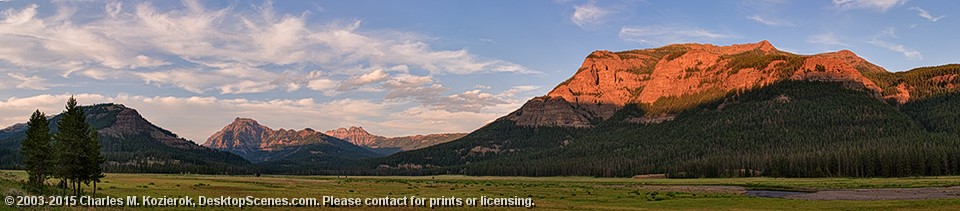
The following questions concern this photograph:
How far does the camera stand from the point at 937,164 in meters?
155

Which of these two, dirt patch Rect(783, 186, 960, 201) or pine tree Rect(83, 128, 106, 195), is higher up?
pine tree Rect(83, 128, 106, 195)

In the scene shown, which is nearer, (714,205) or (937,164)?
(714,205)

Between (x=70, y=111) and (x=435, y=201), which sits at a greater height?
(x=70, y=111)

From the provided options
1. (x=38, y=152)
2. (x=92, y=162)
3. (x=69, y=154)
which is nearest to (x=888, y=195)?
(x=92, y=162)

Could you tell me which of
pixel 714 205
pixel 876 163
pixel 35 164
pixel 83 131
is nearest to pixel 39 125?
pixel 35 164

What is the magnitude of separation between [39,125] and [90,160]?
1800 cm

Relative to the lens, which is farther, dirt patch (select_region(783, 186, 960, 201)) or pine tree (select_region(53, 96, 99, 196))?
dirt patch (select_region(783, 186, 960, 201))

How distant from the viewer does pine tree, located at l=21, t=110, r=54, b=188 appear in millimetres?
68812

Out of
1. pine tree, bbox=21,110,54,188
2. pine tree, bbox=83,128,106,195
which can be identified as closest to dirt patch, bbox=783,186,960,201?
pine tree, bbox=83,128,106,195

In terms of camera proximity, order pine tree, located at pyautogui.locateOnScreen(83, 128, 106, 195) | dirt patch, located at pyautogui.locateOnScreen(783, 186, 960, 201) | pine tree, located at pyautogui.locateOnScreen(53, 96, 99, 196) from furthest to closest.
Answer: dirt patch, located at pyautogui.locateOnScreen(783, 186, 960, 201) < pine tree, located at pyautogui.locateOnScreen(83, 128, 106, 195) < pine tree, located at pyautogui.locateOnScreen(53, 96, 99, 196)

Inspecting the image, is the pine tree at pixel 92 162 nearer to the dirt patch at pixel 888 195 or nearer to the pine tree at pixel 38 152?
the pine tree at pixel 38 152

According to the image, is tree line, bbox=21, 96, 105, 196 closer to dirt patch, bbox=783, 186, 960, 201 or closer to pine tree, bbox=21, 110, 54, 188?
pine tree, bbox=21, 110, 54, 188

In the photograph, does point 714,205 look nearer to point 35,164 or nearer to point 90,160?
point 90,160

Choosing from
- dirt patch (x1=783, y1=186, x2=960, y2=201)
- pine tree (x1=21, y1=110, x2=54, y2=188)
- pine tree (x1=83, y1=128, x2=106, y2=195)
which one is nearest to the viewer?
pine tree (x1=83, y1=128, x2=106, y2=195)
